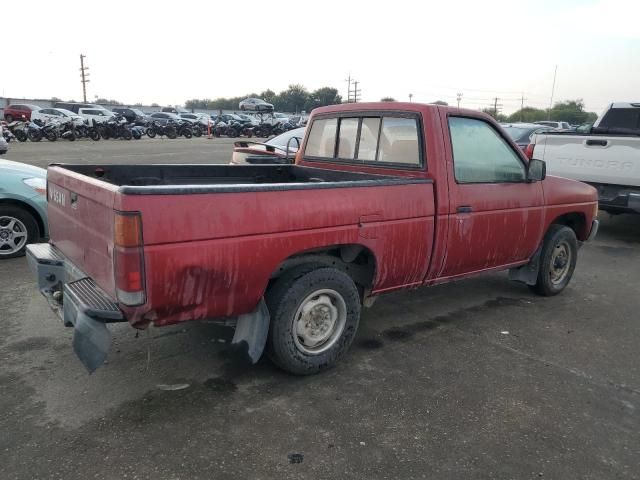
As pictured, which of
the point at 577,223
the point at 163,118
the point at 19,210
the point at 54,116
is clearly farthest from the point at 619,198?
the point at 163,118

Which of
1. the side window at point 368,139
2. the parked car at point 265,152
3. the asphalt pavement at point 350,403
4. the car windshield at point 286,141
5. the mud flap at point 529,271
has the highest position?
the side window at point 368,139

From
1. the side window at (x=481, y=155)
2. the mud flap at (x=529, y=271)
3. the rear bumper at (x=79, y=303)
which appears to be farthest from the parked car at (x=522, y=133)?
the rear bumper at (x=79, y=303)

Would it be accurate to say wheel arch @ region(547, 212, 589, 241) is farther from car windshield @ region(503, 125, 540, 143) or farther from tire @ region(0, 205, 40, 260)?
tire @ region(0, 205, 40, 260)

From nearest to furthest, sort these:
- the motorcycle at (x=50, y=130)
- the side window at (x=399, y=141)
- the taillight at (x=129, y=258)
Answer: the taillight at (x=129, y=258), the side window at (x=399, y=141), the motorcycle at (x=50, y=130)

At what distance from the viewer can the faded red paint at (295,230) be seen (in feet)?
9.18

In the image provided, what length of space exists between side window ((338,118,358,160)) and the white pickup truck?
4.52 m

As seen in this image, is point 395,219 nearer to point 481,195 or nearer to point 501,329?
point 481,195

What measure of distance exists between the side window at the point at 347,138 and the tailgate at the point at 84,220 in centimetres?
225

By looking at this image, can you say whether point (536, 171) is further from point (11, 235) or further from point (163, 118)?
point (163, 118)

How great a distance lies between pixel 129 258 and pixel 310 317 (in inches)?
53.1

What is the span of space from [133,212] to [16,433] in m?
1.41

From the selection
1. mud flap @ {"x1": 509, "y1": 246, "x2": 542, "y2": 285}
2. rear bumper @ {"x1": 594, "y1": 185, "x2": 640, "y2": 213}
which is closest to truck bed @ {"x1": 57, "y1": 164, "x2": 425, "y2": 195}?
mud flap @ {"x1": 509, "y1": 246, "x2": 542, "y2": 285}

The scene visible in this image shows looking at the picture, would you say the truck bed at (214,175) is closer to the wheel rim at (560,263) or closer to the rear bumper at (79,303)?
the rear bumper at (79,303)

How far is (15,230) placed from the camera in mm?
6113
